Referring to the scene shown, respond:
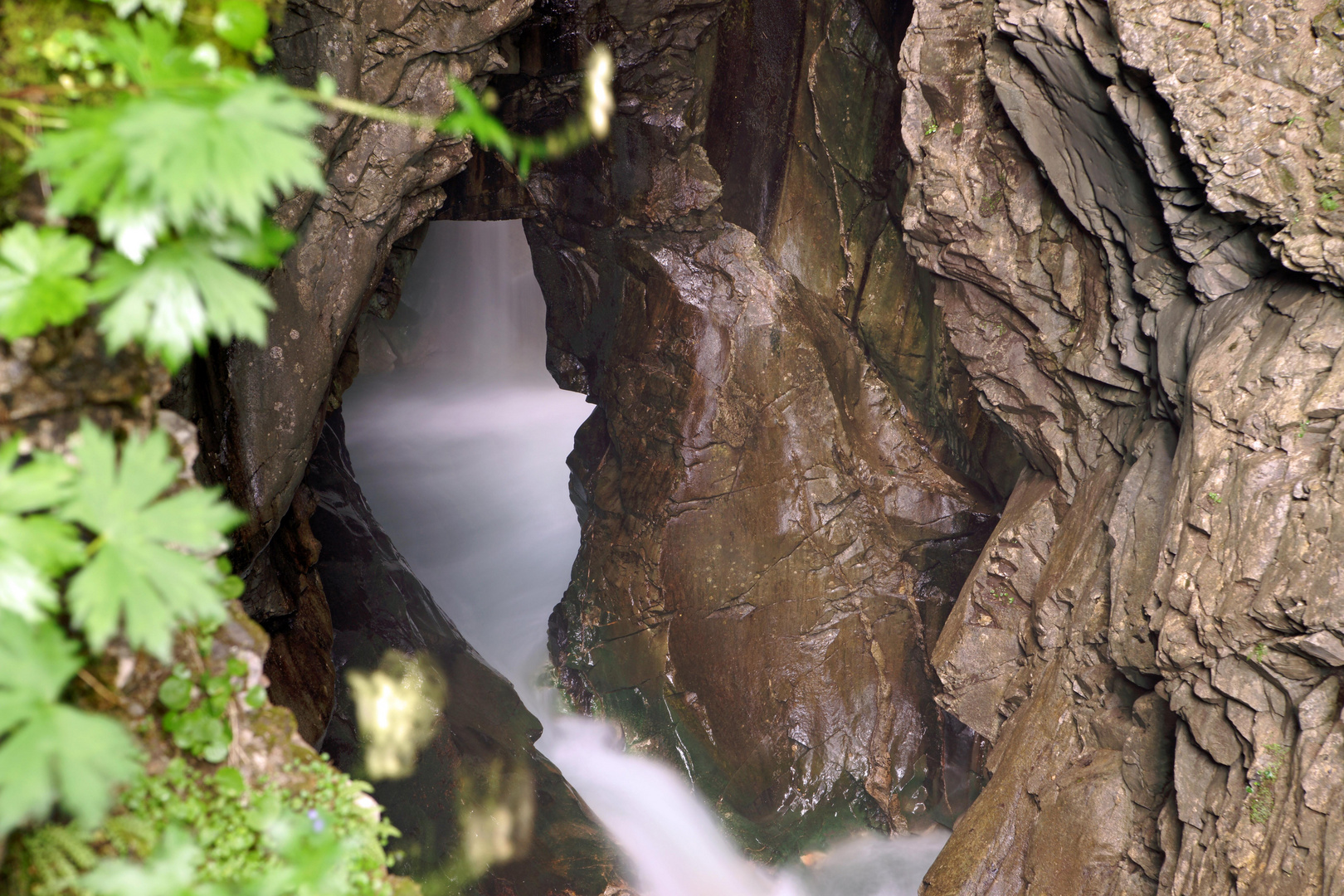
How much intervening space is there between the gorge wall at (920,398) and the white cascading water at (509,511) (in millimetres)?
431

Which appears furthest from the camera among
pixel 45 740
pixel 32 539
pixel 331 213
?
pixel 331 213

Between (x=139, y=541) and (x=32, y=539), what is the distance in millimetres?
172

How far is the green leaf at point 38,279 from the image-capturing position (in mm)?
1388

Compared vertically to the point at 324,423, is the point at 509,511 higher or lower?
lower

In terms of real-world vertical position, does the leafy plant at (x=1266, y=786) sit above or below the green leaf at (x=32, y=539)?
below

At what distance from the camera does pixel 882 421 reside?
7977mm

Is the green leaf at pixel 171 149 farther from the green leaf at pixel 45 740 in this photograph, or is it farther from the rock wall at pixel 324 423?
the rock wall at pixel 324 423

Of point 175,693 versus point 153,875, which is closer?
point 153,875

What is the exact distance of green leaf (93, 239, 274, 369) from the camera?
1359 mm

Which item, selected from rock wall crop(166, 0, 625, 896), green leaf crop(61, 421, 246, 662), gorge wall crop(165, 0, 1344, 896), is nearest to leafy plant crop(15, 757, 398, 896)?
green leaf crop(61, 421, 246, 662)

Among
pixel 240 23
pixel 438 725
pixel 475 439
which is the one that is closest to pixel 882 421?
pixel 438 725

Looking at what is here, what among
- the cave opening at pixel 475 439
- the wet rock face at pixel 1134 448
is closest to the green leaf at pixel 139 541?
the wet rock face at pixel 1134 448

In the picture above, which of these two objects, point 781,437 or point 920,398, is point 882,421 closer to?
point 920,398

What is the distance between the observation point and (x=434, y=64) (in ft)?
16.5
